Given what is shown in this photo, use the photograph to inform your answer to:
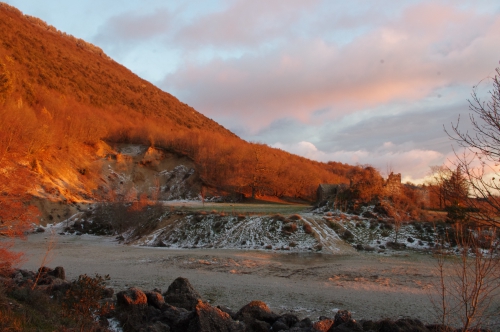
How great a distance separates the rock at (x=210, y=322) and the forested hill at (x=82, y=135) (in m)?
8.61

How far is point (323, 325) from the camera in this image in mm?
9047

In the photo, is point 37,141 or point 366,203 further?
point 37,141

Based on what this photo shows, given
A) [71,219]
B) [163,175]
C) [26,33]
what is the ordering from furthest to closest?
[26,33] → [163,175] → [71,219]

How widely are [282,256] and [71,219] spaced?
2759 cm

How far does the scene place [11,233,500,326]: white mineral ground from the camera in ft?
42.2

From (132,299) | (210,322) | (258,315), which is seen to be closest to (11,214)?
(132,299)

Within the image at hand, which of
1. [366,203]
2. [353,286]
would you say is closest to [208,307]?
[353,286]

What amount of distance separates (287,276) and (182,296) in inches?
290

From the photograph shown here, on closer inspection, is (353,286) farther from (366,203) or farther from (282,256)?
(366,203)

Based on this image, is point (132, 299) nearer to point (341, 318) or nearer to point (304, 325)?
point (304, 325)

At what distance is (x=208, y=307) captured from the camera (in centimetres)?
944

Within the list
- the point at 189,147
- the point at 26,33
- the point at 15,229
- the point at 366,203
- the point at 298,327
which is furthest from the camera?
the point at 26,33

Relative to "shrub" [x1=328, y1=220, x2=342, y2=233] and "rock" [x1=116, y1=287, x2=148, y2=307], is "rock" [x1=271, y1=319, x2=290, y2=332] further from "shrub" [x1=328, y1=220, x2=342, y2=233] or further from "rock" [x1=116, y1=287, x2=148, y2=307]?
"shrub" [x1=328, y1=220, x2=342, y2=233]

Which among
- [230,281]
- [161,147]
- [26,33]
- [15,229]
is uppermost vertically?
[26,33]
